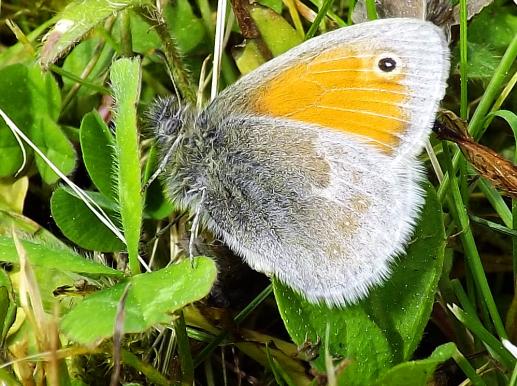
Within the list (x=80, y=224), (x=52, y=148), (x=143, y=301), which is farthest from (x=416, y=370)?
(x=52, y=148)

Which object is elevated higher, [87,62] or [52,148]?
[87,62]

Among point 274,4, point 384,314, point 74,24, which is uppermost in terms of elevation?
point 74,24

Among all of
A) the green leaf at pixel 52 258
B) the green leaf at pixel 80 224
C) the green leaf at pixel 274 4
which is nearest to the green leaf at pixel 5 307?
the green leaf at pixel 52 258

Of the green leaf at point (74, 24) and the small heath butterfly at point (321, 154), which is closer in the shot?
the small heath butterfly at point (321, 154)

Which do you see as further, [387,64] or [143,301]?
[387,64]

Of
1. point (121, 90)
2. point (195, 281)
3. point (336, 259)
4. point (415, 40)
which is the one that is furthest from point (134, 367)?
point (415, 40)

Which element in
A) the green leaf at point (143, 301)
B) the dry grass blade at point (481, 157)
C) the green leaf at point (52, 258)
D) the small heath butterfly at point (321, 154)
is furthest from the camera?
the dry grass blade at point (481, 157)

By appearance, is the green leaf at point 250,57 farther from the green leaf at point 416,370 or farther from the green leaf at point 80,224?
the green leaf at point 416,370

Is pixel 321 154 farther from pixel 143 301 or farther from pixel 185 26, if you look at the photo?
pixel 185 26

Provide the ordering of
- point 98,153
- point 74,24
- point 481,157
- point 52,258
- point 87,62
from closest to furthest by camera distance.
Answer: point 52,258
point 481,157
point 74,24
point 98,153
point 87,62
